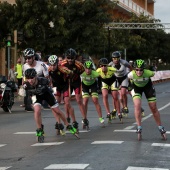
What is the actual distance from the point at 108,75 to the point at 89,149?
6.20 metres

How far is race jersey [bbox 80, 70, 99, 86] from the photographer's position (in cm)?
1603

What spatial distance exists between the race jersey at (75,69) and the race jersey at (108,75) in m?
2.19

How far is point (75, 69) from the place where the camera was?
15.0 meters

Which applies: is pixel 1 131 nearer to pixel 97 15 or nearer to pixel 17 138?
pixel 17 138

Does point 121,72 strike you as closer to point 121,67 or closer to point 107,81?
point 121,67

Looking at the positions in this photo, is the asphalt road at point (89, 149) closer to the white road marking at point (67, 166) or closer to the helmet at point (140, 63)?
the white road marking at point (67, 166)

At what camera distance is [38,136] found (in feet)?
41.9

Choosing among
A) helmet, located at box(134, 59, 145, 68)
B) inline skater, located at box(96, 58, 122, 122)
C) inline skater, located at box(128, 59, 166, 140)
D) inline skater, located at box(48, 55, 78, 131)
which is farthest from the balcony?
helmet, located at box(134, 59, 145, 68)

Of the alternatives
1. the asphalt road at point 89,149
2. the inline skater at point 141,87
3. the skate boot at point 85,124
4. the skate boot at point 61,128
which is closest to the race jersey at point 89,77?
the asphalt road at point 89,149

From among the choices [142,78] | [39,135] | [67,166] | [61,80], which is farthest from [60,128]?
[67,166]

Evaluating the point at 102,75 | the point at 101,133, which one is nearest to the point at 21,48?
the point at 102,75

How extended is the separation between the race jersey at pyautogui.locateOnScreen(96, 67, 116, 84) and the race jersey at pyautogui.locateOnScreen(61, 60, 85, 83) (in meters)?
2.19

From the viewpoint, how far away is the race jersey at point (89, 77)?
52.6 feet

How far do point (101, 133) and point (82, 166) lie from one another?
16.1 ft
